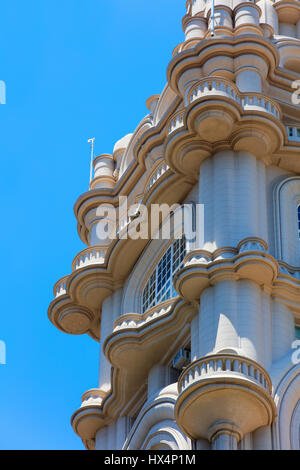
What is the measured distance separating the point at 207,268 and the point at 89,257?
34.3 ft

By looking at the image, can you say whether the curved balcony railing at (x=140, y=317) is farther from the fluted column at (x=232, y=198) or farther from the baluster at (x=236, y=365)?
the baluster at (x=236, y=365)

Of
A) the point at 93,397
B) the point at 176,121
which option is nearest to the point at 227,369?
the point at 93,397

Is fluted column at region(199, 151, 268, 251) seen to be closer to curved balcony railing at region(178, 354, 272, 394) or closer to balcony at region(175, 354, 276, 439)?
curved balcony railing at region(178, 354, 272, 394)

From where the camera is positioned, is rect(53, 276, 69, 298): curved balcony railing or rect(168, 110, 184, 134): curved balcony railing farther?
rect(53, 276, 69, 298): curved balcony railing

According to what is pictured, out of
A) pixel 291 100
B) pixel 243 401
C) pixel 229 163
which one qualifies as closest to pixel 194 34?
pixel 291 100

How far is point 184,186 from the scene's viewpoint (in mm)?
51625

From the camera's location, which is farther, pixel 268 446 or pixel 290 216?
pixel 290 216

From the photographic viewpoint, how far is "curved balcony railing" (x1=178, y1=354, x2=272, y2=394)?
4225 cm

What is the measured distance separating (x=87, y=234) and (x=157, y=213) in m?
7.37

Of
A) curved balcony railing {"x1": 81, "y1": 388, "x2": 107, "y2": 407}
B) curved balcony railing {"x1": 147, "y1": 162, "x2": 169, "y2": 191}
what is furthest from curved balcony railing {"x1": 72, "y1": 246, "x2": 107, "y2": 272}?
curved balcony railing {"x1": 81, "y1": 388, "x2": 107, "y2": 407}

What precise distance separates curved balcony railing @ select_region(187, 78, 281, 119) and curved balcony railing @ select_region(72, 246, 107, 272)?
800cm

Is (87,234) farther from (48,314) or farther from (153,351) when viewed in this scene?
(153,351)
